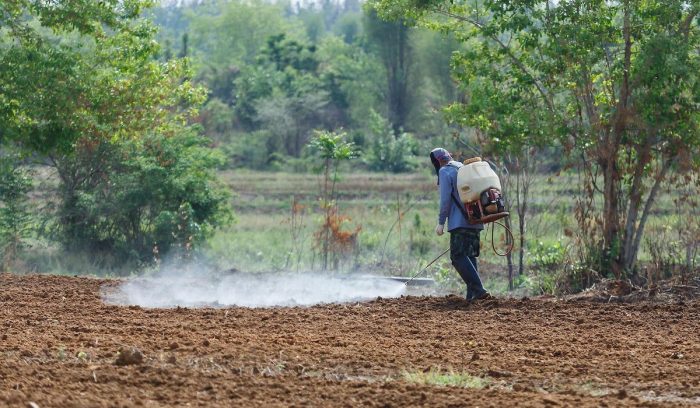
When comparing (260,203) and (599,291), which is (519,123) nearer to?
(599,291)

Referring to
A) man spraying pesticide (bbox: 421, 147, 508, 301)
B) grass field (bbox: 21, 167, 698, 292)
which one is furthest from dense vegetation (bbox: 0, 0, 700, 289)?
man spraying pesticide (bbox: 421, 147, 508, 301)

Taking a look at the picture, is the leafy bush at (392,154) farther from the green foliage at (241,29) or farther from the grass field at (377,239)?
the green foliage at (241,29)

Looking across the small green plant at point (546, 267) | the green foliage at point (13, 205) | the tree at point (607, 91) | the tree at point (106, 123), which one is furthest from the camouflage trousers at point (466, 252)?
the green foliage at point (13, 205)

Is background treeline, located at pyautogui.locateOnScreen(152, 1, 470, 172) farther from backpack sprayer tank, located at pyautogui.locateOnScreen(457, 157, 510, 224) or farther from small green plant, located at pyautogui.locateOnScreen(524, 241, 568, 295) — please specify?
backpack sprayer tank, located at pyautogui.locateOnScreen(457, 157, 510, 224)

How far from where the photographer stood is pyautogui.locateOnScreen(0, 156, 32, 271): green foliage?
69.4 ft

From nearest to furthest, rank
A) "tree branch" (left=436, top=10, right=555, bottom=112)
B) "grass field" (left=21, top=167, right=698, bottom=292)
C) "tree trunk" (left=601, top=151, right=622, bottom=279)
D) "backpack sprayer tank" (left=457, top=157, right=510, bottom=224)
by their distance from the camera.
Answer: "backpack sprayer tank" (left=457, top=157, right=510, bottom=224) < "tree trunk" (left=601, top=151, right=622, bottom=279) < "tree branch" (left=436, top=10, right=555, bottom=112) < "grass field" (left=21, top=167, right=698, bottom=292)

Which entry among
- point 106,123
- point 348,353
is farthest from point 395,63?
point 348,353

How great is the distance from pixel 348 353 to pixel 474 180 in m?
3.55

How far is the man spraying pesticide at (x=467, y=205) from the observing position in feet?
41.7

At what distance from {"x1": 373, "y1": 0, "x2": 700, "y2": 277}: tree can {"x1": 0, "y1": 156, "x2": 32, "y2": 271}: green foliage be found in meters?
8.80

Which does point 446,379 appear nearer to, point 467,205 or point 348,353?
point 348,353

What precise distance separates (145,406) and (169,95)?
1302cm

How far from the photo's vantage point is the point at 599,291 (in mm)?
14180

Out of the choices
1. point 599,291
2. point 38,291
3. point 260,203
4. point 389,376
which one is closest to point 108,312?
point 38,291
